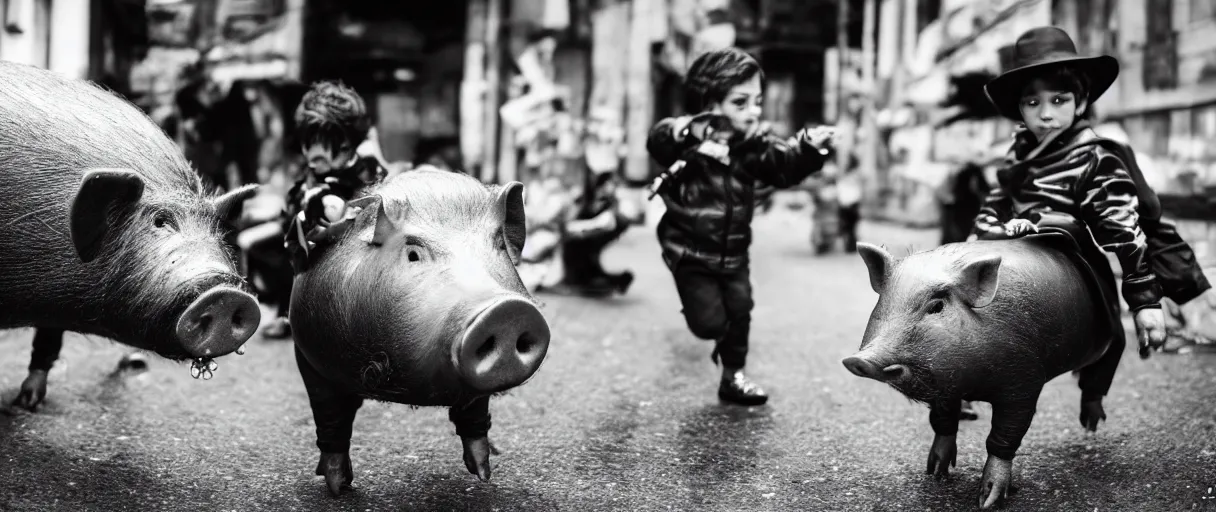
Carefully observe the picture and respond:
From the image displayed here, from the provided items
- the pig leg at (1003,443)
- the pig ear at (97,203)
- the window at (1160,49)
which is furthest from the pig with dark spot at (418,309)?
the window at (1160,49)

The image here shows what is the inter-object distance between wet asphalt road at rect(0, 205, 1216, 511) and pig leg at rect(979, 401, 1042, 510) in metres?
0.09

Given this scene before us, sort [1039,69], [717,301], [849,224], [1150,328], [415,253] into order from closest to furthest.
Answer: [415,253] → [1150,328] → [1039,69] → [717,301] → [849,224]

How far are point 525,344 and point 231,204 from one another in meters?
1.29

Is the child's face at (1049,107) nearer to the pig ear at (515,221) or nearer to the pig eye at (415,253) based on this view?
the pig ear at (515,221)

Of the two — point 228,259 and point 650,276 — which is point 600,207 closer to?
point 650,276

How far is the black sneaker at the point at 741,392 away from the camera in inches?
193

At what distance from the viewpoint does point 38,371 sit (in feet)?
15.0

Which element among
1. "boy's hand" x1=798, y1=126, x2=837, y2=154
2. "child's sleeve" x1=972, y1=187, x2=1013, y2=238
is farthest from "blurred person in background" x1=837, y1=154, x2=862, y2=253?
"child's sleeve" x1=972, y1=187, x2=1013, y2=238

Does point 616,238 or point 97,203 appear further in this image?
point 616,238

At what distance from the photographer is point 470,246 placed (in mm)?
3119

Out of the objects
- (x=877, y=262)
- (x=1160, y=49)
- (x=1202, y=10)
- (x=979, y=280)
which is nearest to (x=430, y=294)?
(x=877, y=262)

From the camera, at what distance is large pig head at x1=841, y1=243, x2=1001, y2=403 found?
322 cm

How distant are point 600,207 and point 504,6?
2.69 m

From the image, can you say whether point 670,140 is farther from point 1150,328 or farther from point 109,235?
point 109,235
